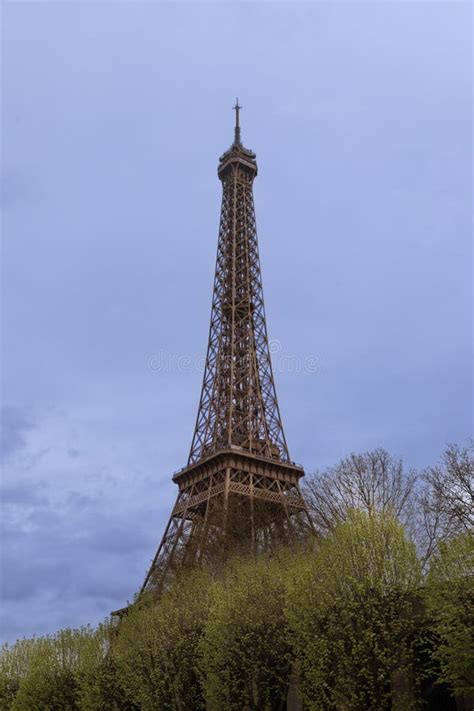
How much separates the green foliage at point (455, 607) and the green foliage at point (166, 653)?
34.2 feet

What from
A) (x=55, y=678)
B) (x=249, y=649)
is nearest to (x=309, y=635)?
(x=249, y=649)

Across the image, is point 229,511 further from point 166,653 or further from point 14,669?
point 166,653

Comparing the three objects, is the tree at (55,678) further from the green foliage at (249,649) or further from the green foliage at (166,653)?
the green foliage at (249,649)

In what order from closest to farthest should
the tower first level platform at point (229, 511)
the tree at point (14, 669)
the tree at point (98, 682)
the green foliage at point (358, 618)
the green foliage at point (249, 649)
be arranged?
the green foliage at point (358, 618) < the green foliage at point (249, 649) < the tree at point (98, 682) < the tree at point (14, 669) < the tower first level platform at point (229, 511)

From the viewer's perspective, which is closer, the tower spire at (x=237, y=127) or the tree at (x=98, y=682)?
the tree at (x=98, y=682)

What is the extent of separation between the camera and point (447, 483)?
30109mm

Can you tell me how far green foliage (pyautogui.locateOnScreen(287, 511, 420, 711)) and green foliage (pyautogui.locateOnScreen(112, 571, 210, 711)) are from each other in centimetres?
593

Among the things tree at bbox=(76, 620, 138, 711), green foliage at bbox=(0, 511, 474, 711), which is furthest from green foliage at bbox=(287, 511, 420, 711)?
tree at bbox=(76, 620, 138, 711)

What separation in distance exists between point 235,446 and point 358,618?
3305cm

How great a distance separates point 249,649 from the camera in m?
24.7

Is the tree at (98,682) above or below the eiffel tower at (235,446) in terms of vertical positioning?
below

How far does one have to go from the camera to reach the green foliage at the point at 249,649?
24.6m

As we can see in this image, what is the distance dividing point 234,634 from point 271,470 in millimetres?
29688

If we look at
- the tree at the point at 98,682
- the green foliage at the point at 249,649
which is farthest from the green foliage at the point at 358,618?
the tree at the point at 98,682
